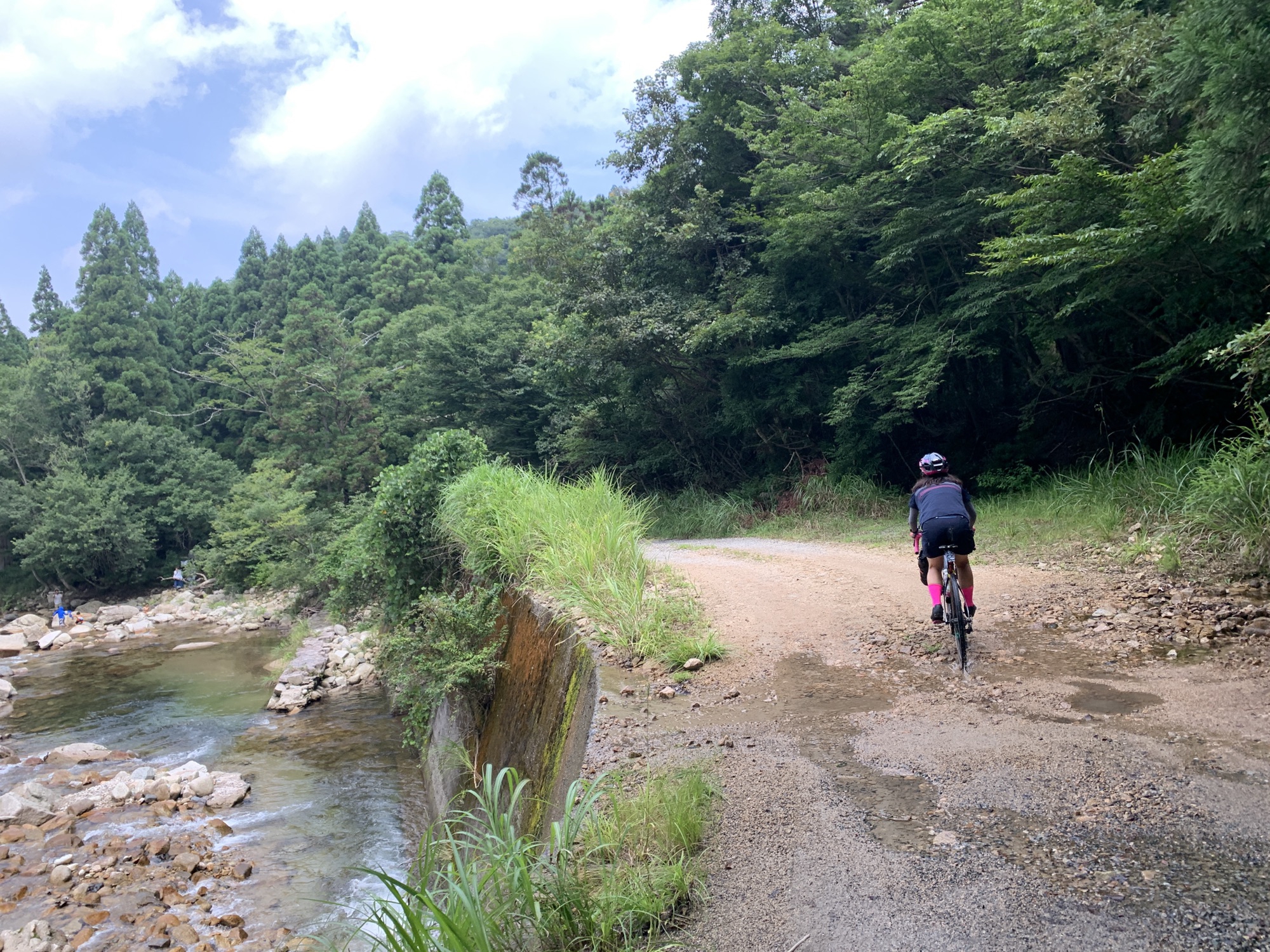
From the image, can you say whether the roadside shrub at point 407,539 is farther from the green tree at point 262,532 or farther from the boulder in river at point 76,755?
the green tree at point 262,532

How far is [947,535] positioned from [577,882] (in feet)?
11.8

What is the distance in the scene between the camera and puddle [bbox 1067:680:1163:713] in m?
4.06

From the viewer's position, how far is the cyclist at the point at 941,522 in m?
5.29

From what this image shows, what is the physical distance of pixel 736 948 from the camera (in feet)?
8.07

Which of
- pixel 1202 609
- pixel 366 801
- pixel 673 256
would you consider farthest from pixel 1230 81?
pixel 673 256

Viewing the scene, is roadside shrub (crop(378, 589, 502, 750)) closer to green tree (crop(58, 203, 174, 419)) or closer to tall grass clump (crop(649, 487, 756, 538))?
tall grass clump (crop(649, 487, 756, 538))

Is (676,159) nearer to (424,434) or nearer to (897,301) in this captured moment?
(897,301)

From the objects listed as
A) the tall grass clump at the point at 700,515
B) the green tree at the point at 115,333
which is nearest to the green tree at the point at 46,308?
the green tree at the point at 115,333

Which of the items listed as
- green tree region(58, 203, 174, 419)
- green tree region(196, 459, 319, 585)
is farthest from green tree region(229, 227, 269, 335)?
green tree region(196, 459, 319, 585)

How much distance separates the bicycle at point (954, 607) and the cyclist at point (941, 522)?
4 cm

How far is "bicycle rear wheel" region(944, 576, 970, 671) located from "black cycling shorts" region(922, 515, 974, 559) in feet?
0.83

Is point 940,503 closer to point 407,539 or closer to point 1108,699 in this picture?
point 1108,699

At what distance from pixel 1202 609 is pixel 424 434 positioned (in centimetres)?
2486

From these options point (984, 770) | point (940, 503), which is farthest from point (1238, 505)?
point (984, 770)
